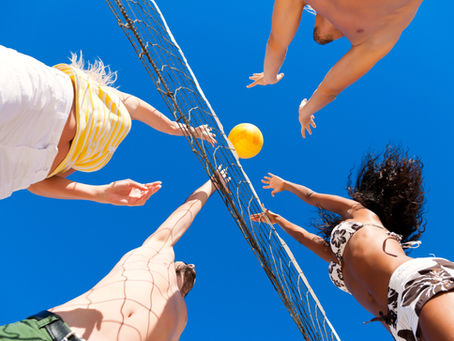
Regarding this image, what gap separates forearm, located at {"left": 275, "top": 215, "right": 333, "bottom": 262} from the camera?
424cm

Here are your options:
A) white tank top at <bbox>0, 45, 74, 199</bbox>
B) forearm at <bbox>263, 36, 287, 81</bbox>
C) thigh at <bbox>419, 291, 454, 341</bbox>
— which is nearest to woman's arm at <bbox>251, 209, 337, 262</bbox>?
forearm at <bbox>263, 36, 287, 81</bbox>

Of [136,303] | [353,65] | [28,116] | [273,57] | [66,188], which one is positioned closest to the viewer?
[28,116]

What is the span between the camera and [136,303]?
9.77 ft

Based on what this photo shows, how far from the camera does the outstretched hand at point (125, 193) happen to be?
2.61 metres

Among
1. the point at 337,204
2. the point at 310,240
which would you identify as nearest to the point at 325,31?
the point at 337,204

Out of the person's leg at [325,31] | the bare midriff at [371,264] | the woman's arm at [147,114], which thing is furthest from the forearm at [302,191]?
the person's leg at [325,31]

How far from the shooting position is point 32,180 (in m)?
2.16

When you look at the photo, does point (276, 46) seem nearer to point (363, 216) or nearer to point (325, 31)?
point (325, 31)

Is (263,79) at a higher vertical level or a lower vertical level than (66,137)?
higher

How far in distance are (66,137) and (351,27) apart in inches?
65.1

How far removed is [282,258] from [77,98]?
2554mm

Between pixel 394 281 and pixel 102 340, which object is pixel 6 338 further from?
pixel 394 281

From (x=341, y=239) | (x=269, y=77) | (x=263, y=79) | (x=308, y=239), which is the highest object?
(x=263, y=79)

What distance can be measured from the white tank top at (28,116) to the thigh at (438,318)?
227 cm
